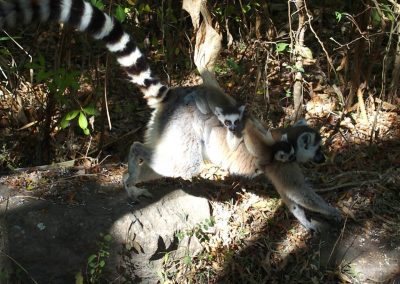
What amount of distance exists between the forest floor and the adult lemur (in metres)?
0.25

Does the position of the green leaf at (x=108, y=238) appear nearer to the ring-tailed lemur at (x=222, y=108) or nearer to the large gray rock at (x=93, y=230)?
the large gray rock at (x=93, y=230)

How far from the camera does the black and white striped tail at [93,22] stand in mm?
3295

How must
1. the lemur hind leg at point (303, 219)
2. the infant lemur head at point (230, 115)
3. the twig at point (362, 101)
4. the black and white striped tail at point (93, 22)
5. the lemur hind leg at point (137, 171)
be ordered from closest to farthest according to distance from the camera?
the black and white striped tail at point (93, 22) < the infant lemur head at point (230, 115) < the lemur hind leg at point (137, 171) < the lemur hind leg at point (303, 219) < the twig at point (362, 101)

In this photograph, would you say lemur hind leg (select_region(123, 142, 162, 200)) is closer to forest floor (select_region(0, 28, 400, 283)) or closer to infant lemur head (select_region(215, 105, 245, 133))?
forest floor (select_region(0, 28, 400, 283))

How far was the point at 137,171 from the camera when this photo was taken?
4.15 meters

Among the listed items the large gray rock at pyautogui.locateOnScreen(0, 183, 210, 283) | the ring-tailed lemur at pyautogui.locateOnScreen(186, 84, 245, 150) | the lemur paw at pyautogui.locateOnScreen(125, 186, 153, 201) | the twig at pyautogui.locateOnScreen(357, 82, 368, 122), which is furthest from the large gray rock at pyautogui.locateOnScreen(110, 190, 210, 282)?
the twig at pyautogui.locateOnScreen(357, 82, 368, 122)

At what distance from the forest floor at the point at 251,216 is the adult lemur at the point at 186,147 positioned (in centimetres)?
25

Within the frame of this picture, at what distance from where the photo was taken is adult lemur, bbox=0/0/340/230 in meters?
4.04

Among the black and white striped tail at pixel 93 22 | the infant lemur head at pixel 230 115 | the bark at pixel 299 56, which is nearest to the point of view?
the black and white striped tail at pixel 93 22

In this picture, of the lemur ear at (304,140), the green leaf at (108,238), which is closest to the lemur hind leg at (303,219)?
the lemur ear at (304,140)

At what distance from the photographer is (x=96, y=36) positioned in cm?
375

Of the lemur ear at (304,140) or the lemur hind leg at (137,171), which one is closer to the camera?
the lemur hind leg at (137,171)

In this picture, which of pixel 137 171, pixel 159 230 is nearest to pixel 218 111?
pixel 137 171

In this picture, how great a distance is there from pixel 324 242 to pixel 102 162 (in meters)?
2.17
